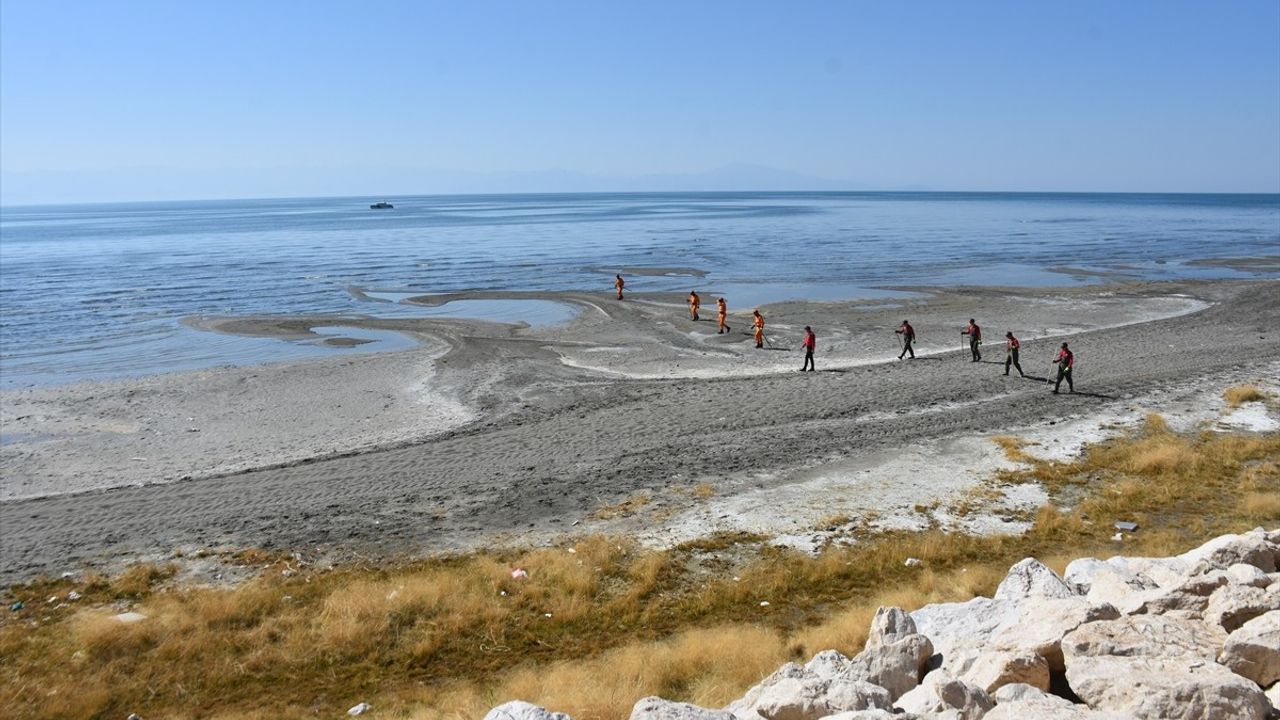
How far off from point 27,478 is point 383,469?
8.41 meters

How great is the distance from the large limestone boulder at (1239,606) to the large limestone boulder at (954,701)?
2625mm

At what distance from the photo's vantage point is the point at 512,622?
12320mm

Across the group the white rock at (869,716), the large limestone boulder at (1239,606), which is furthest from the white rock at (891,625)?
the large limestone boulder at (1239,606)

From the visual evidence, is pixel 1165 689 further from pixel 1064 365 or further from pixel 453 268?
pixel 453 268

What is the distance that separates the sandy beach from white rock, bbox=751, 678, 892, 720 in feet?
25.6

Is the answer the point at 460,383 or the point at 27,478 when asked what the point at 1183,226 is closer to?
the point at 460,383

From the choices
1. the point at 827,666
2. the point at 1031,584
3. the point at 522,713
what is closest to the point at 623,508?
the point at 1031,584

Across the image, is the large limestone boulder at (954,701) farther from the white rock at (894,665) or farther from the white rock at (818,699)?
the white rock at (894,665)

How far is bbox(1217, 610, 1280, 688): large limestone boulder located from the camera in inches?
257

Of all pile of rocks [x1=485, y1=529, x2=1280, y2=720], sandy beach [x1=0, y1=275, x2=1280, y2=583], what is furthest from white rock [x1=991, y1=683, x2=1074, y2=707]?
sandy beach [x1=0, y1=275, x2=1280, y2=583]

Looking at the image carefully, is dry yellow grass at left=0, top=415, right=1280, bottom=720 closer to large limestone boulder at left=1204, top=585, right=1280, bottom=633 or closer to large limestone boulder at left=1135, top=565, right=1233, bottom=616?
large limestone boulder at left=1135, top=565, right=1233, bottom=616

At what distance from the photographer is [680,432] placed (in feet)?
70.5

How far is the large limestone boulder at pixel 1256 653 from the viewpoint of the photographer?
6.54m

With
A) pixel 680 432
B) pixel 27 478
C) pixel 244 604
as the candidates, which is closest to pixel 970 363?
pixel 680 432
